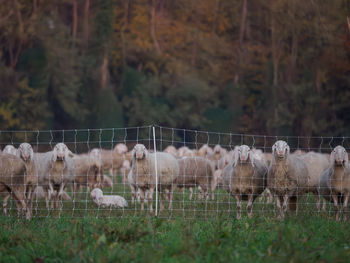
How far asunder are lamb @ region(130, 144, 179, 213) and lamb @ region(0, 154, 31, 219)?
2.51 m

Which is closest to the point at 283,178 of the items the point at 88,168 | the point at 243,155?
the point at 243,155

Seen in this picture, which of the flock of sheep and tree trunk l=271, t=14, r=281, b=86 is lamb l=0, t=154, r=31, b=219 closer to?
the flock of sheep

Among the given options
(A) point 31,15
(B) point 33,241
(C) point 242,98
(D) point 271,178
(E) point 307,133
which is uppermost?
(A) point 31,15

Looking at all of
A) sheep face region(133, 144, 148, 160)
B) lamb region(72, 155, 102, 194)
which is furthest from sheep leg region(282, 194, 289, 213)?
lamb region(72, 155, 102, 194)

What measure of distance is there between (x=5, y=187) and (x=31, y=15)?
34.1m

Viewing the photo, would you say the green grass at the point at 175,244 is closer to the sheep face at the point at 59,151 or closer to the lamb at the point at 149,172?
the sheep face at the point at 59,151

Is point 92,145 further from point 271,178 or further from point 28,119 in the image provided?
point 271,178

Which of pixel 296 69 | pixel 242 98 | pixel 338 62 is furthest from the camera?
pixel 242 98

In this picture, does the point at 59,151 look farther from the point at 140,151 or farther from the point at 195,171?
the point at 195,171

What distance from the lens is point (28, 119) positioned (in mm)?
39750

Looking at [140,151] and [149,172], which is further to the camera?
[149,172]

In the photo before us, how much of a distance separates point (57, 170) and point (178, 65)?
33838 mm

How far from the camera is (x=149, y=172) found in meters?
13.1

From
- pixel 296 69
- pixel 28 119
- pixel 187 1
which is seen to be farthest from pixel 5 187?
pixel 187 1
